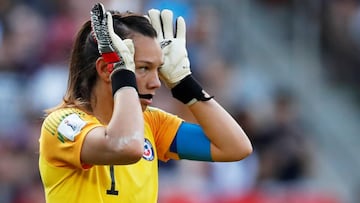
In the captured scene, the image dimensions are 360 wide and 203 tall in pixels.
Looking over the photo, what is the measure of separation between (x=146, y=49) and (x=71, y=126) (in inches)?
19.1

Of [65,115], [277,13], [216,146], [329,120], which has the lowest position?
[329,120]

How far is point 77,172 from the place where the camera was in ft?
15.9

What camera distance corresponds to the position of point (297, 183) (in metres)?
9.47

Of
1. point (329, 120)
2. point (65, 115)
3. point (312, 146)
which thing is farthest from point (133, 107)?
point (329, 120)

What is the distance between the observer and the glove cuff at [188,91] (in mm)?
5215

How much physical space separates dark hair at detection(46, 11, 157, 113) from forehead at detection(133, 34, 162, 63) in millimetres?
30

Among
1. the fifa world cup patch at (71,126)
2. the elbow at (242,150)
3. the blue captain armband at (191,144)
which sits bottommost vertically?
the elbow at (242,150)

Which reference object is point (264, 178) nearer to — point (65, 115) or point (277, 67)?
point (277, 67)

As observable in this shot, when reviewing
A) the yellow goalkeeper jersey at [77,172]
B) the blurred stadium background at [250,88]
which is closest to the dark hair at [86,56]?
the yellow goalkeeper jersey at [77,172]

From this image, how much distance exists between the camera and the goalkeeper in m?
4.66

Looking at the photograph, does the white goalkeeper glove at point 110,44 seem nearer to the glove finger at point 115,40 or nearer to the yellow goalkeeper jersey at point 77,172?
the glove finger at point 115,40

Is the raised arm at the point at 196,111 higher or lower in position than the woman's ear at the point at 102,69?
lower

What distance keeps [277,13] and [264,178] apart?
284 centimetres

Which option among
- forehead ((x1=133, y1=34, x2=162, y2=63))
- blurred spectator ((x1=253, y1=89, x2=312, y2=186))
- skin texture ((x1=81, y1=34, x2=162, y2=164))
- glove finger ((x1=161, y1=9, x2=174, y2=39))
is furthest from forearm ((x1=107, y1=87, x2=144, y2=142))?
blurred spectator ((x1=253, y1=89, x2=312, y2=186))
